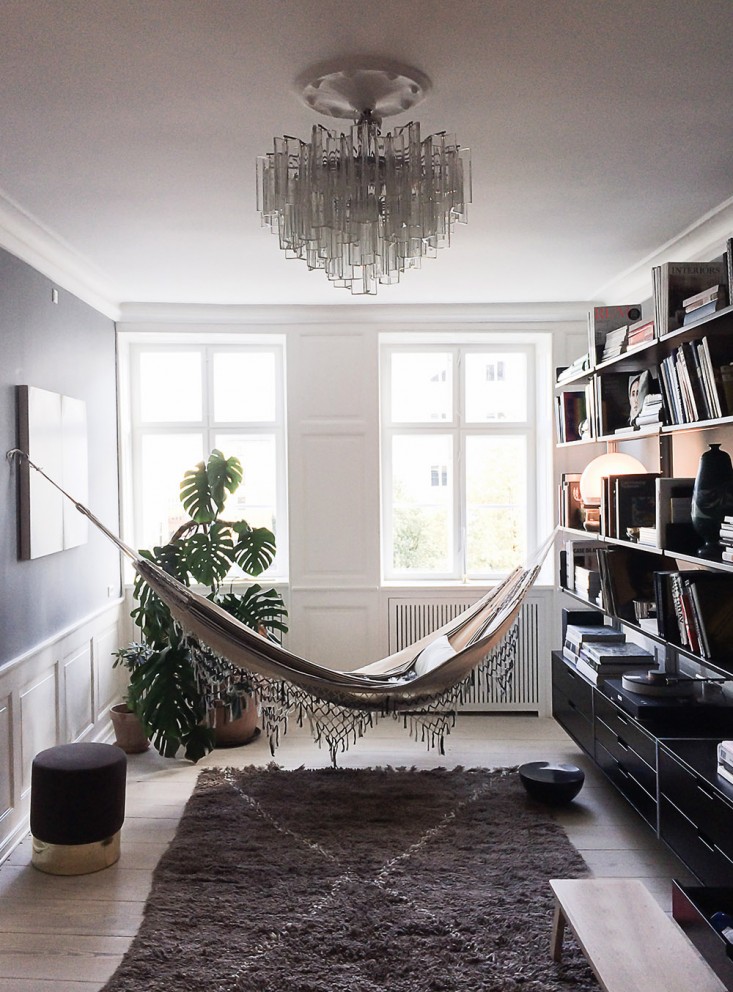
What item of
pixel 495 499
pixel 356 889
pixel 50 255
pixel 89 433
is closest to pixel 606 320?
pixel 495 499

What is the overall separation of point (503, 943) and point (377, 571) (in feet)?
8.51

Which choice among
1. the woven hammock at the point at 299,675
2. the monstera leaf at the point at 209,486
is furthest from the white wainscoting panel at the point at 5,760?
the monstera leaf at the point at 209,486

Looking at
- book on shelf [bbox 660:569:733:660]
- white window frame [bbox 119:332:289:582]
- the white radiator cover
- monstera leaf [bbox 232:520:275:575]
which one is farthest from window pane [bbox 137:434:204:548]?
book on shelf [bbox 660:569:733:660]

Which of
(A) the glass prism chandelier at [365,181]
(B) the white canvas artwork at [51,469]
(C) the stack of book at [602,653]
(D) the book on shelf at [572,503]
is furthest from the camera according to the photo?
(D) the book on shelf at [572,503]

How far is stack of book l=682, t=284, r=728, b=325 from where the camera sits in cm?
255

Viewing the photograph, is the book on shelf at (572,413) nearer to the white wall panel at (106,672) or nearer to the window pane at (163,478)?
the window pane at (163,478)

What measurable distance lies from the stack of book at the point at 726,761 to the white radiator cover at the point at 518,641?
2504 mm

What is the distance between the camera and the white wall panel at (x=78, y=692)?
3.88m

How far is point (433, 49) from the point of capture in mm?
1944

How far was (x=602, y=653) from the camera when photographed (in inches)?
146

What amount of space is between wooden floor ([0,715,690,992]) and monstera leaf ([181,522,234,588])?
0.89 meters

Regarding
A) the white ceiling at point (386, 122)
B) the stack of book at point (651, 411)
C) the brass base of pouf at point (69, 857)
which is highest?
the white ceiling at point (386, 122)

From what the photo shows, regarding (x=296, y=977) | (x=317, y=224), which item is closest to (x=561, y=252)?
(x=317, y=224)

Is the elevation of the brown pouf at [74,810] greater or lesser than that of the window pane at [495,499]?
lesser
